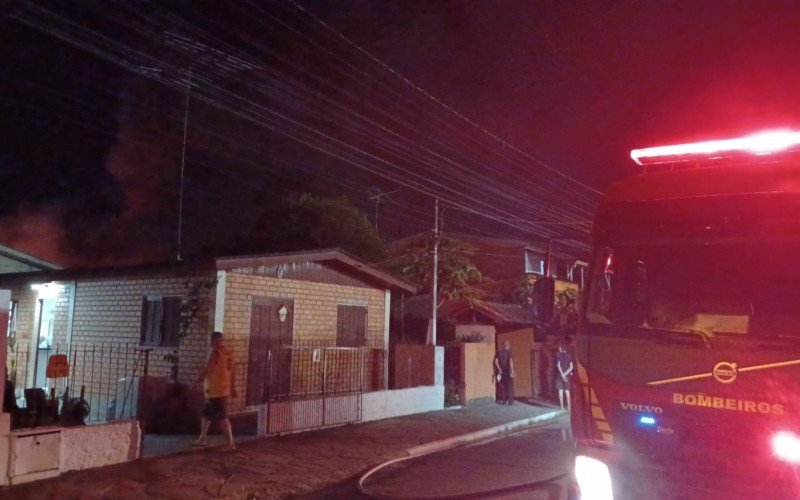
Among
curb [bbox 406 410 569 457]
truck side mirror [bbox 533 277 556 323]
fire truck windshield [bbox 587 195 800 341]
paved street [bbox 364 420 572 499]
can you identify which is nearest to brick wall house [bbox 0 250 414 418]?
curb [bbox 406 410 569 457]

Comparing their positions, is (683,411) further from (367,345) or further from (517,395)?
(517,395)

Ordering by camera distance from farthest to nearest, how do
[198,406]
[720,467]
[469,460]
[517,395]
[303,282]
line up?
[517,395]
[303,282]
[198,406]
[469,460]
[720,467]

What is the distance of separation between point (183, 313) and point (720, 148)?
10.9 m

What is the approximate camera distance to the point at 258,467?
9.28m

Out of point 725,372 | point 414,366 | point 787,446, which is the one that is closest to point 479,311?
point 414,366

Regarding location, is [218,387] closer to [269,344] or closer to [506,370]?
[269,344]

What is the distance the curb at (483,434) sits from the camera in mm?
11601

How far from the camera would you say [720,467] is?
4000 mm

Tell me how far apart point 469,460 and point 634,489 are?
680 cm

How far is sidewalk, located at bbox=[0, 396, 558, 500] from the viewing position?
25.5 ft

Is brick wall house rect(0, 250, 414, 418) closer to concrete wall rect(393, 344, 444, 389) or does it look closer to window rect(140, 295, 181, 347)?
window rect(140, 295, 181, 347)

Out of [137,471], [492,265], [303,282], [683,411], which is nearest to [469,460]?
[137,471]

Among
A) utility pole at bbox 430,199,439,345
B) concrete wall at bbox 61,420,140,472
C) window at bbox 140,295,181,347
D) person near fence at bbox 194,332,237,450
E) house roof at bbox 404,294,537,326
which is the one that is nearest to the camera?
concrete wall at bbox 61,420,140,472

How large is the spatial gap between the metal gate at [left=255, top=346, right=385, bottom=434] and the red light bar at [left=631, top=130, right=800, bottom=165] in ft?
26.8
